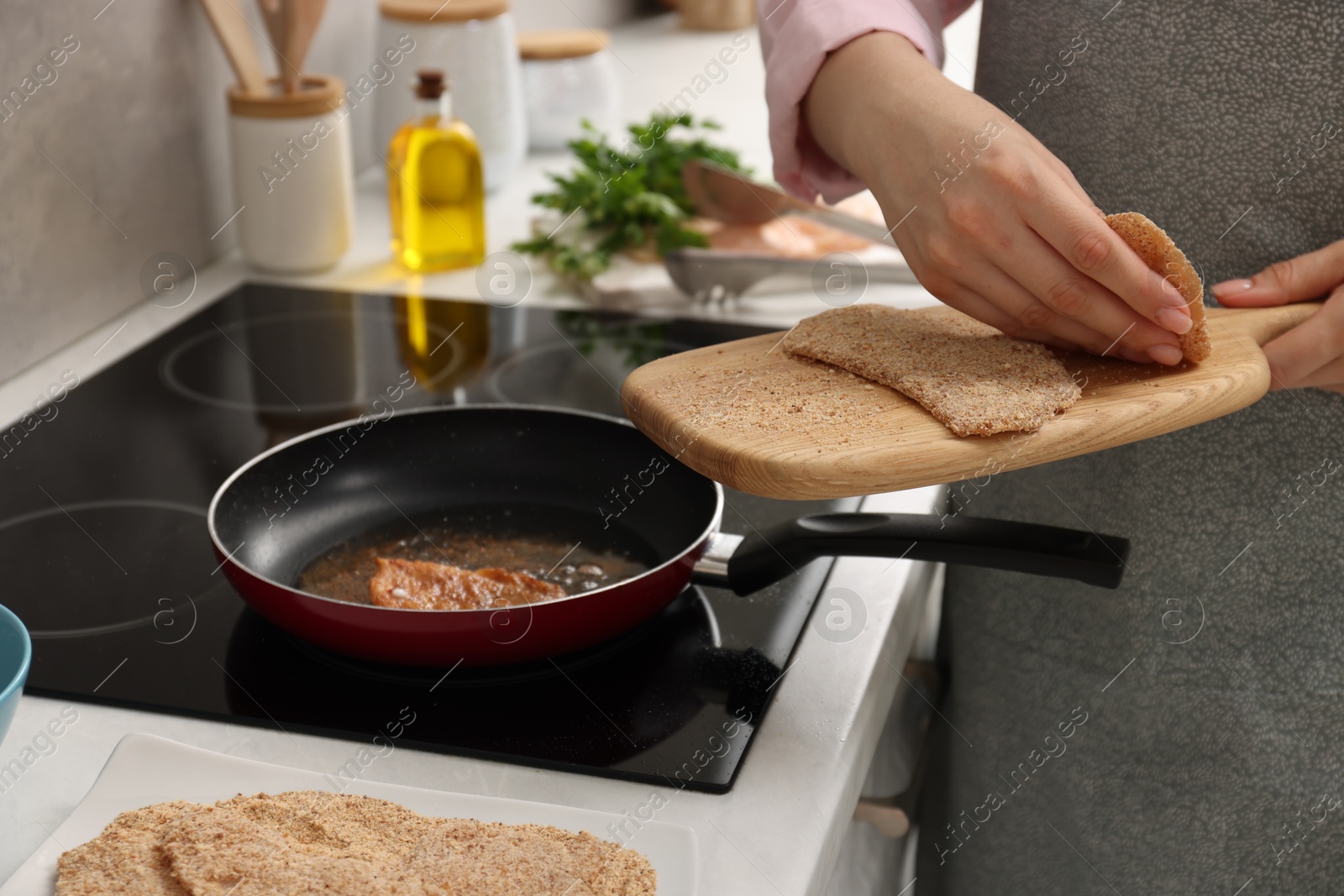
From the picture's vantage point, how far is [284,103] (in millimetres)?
1227

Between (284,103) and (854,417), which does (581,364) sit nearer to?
(284,103)

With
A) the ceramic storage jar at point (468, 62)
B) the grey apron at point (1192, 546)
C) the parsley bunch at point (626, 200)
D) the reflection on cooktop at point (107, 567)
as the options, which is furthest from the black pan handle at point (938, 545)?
the ceramic storage jar at point (468, 62)

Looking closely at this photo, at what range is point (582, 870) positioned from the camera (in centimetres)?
52

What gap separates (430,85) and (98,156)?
0.33 metres

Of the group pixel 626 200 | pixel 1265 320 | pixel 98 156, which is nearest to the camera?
pixel 1265 320

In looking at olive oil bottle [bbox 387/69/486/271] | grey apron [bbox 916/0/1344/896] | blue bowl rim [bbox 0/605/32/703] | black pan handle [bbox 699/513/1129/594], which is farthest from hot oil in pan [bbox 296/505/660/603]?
A: olive oil bottle [bbox 387/69/486/271]

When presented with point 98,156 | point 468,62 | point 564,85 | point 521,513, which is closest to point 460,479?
point 521,513

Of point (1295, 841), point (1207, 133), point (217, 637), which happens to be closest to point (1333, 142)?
point (1207, 133)

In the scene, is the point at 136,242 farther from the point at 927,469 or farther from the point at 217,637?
the point at 927,469

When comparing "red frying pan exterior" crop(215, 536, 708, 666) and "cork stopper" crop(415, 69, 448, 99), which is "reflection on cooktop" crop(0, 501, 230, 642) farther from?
"cork stopper" crop(415, 69, 448, 99)

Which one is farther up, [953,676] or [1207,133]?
[1207,133]

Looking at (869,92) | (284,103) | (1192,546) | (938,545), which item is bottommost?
(1192,546)

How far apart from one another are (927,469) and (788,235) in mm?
831

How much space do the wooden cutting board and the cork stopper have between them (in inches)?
26.8
